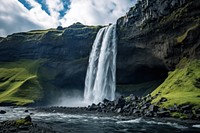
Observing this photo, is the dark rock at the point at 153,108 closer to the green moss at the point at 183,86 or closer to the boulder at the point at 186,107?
the green moss at the point at 183,86

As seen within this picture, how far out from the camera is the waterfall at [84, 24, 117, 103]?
106 meters

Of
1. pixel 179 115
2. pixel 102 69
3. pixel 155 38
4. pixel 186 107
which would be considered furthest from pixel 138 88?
pixel 179 115

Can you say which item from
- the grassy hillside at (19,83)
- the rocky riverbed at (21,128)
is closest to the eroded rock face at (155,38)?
the grassy hillside at (19,83)

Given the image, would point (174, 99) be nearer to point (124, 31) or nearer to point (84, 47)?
point (124, 31)

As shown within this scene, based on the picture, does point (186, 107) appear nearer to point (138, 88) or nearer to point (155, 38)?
point (155, 38)

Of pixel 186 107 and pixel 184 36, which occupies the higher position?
pixel 184 36

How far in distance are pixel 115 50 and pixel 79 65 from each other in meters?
24.1

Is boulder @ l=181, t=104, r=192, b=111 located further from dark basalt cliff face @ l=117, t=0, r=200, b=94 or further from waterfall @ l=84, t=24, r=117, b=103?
waterfall @ l=84, t=24, r=117, b=103

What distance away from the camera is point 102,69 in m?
109

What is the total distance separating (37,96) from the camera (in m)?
118

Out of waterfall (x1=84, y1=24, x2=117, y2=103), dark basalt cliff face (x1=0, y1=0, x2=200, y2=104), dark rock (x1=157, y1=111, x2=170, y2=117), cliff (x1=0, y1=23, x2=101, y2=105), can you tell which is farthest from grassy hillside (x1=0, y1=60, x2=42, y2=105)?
dark rock (x1=157, y1=111, x2=170, y2=117)

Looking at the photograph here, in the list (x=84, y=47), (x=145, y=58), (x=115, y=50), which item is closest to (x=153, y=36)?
(x=145, y=58)

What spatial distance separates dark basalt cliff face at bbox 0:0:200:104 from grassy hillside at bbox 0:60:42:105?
1.20m

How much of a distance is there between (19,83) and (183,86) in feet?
280
